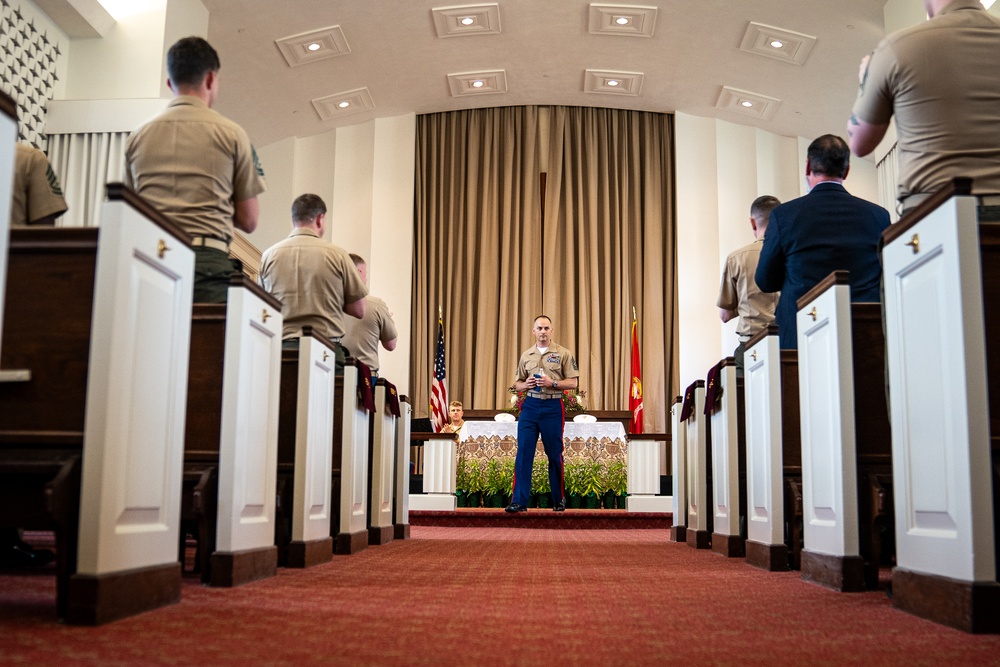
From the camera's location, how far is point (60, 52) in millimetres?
8062

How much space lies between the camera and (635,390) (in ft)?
37.3

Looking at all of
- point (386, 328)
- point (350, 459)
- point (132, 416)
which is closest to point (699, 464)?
point (350, 459)

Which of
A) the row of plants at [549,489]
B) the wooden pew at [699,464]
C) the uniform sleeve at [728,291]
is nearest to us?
the uniform sleeve at [728,291]

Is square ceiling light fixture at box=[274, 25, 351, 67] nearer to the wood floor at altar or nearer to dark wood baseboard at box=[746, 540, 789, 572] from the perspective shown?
the wood floor at altar

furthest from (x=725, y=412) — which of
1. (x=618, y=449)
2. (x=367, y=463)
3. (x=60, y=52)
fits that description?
(x=60, y=52)

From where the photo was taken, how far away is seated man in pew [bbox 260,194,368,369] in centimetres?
427

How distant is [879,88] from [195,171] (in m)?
1.93

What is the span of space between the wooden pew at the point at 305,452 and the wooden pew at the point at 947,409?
2.00m

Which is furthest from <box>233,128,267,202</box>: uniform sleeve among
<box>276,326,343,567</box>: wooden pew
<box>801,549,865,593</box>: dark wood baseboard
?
<box>801,549,865,593</box>: dark wood baseboard

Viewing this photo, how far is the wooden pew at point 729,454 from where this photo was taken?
4.18m

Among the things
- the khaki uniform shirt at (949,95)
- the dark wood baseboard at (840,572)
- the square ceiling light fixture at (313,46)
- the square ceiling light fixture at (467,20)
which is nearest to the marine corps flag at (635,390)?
the square ceiling light fixture at (467,20)

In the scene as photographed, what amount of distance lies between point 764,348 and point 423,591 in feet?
5.30

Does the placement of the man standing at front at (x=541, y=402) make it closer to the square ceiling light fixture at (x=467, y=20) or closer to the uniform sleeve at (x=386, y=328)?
the uniform sleeve at (x=386, y=328)

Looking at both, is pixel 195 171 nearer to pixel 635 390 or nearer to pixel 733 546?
pixel 733 546
